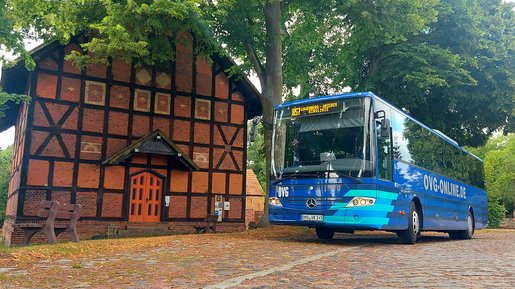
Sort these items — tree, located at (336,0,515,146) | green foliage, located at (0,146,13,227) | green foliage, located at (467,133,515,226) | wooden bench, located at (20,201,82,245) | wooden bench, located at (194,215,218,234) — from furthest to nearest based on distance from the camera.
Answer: green foliage, located at (0,146,13,227)
green foliage, located at (467,133,515,226)
tree, located at (336,0,515,146)
wooden bench, located at (194,215,218,234)
wooden bench, located at (20,201,82,245)

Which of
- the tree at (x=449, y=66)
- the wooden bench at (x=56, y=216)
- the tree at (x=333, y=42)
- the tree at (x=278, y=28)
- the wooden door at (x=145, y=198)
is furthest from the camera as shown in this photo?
the tree at (x=449, y=66)

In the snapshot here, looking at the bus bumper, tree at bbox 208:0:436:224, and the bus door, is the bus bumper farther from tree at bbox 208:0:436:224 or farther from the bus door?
tree at bbox 208:0:436:224

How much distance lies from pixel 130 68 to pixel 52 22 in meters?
8.17

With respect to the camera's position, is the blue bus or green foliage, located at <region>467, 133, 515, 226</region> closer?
the blue bus

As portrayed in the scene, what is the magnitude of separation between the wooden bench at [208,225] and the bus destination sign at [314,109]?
8.40 meters

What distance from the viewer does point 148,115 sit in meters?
17.7

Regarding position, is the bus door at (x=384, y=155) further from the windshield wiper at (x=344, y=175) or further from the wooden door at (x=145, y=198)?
the wooden door at (x=145, y=198)

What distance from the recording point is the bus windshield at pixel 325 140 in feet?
31.2

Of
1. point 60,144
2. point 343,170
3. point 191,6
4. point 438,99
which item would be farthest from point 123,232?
point 438,99

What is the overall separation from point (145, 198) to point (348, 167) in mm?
10144

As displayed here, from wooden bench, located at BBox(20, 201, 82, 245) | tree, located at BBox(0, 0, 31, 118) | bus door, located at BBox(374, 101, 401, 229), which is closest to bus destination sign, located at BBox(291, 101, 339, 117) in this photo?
bus door, located at BBox(374, 101, 401, 229)

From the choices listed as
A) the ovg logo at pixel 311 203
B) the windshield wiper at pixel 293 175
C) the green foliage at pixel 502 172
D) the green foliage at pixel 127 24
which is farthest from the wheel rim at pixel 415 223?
the green foliage at pixel 502 172

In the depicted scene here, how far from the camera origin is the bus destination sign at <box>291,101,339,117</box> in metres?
10.0

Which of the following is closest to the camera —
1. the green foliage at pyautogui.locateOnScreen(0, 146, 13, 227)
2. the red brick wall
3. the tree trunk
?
the red brick wall
